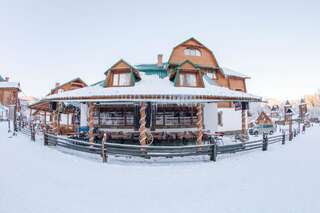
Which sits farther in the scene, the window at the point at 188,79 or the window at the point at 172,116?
the window at the point at 172,116

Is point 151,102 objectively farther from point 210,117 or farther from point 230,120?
point 230,120

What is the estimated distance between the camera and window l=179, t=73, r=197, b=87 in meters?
13.7

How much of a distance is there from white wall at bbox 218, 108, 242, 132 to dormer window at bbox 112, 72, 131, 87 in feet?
48.5

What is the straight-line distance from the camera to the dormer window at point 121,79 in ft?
44.8

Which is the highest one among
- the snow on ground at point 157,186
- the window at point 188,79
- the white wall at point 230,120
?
the window at point 188,79

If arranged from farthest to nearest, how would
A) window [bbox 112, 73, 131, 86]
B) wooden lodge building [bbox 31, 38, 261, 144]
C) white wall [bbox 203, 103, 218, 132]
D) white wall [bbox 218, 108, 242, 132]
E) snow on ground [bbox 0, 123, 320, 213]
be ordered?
white wall [bbox 218, 108, 242, 132]
white wall [bbox 203, 103, 218, 132]
window [bbox 112, 73, 131, 86]
wooden lodge building [bbox 31, 38, 261, 144]
snow on ground [bbox 0, 123, 320, 213]

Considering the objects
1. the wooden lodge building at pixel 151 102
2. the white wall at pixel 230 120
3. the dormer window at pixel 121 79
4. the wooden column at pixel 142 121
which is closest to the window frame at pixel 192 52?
the wooden lodge building at pixel 151 102

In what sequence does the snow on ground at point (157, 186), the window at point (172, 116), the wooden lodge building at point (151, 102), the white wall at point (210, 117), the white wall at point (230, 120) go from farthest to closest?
the white wall at point (230, 120) → the white wall at point (210, 117) → the window at point (172, 116) → the wooden lodge building at point (151, 102) → the snow on ground at point (157, 186)

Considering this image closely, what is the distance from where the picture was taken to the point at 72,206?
5.59 metres

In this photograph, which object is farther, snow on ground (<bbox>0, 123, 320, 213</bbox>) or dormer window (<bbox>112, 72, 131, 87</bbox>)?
dormer window (<bbox>112, 72, 131, 87</bbox>)

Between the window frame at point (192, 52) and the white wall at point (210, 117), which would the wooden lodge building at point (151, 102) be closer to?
the white wall at point (210, 117)

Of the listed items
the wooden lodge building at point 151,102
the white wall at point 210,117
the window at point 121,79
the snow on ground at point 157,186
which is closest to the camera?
the snow on ground at point 157,186

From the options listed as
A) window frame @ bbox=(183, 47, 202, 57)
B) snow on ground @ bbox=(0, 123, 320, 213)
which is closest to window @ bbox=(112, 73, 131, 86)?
snow on ground @ bbox=(0, 123, 320, 213)

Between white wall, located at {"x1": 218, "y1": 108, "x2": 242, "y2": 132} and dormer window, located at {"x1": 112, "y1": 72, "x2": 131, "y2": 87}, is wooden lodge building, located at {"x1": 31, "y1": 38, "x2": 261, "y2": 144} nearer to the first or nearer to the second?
dormer window, located at {"x1": 112, "y1": 72, "x2": 131, "y2": 87}
